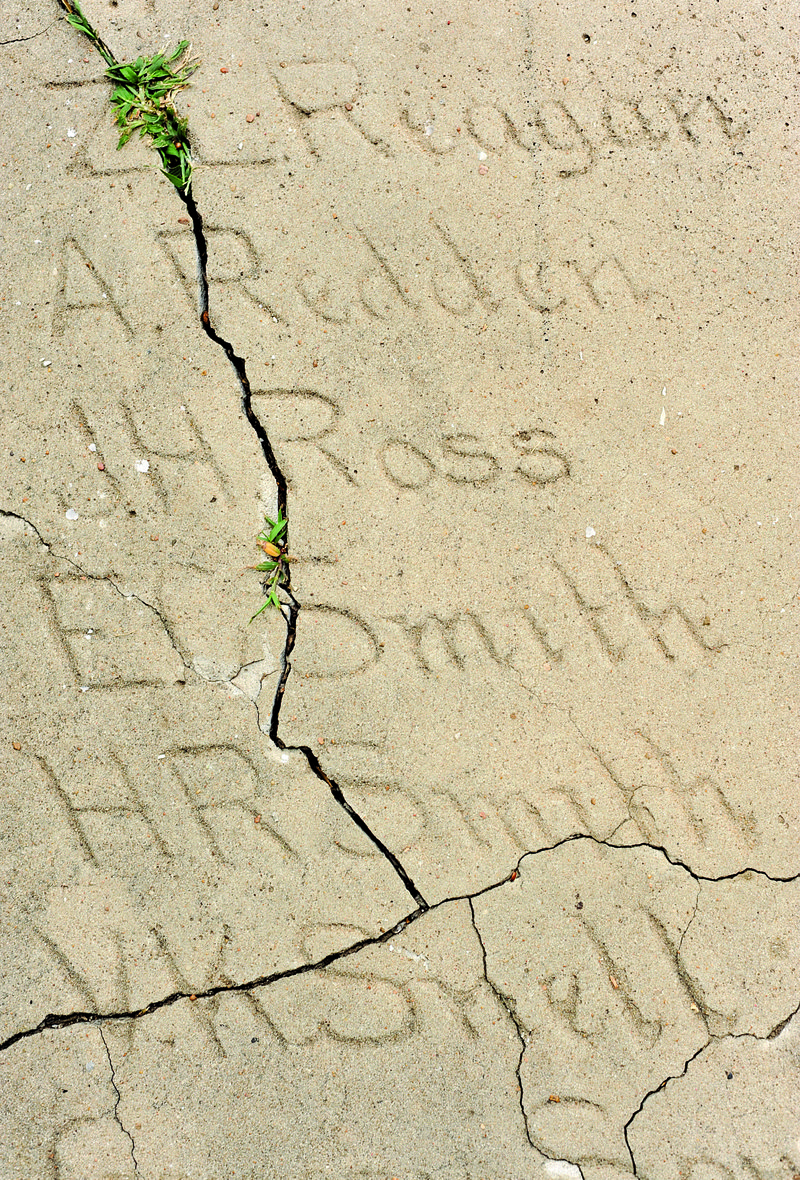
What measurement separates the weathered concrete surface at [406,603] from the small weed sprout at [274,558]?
0.03 metres

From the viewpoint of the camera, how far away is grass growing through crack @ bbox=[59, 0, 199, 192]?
77.5 inches

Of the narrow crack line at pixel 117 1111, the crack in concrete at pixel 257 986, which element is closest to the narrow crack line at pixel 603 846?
the crack in concrete at pixel 257 986

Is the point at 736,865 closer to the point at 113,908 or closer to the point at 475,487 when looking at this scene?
the point at 475,487

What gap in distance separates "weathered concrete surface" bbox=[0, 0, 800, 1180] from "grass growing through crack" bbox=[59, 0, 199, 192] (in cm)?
4

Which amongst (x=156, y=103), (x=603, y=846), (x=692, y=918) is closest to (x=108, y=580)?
(x=156, y=103)

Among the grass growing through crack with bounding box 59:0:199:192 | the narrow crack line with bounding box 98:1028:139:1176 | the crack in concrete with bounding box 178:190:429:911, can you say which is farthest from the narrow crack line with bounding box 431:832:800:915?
the grass growing through crack with bounding box 59:0:199:192

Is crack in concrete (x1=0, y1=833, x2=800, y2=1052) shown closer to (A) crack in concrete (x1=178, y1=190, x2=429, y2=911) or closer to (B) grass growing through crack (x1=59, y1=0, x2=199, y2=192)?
(A) crack in concrete (x1=178, y1=190, x2=429, y2=911)

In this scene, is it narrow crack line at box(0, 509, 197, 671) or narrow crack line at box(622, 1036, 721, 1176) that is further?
narrow crack line at box(0, 509, 197, 671)

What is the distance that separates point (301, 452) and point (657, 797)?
4.03 ft

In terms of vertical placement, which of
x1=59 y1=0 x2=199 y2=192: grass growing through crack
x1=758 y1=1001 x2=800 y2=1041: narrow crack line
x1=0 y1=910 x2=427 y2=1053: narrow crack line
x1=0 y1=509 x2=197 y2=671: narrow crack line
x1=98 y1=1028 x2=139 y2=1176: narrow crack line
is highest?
x1=59 y1=0 x2=199 y2=192: grass growing through crack

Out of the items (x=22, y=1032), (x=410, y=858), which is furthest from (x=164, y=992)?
(x=410, y=858)

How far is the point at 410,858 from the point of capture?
186 centimetres

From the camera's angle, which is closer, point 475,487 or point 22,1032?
point 22,1032

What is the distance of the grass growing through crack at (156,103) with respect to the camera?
1.97 m
